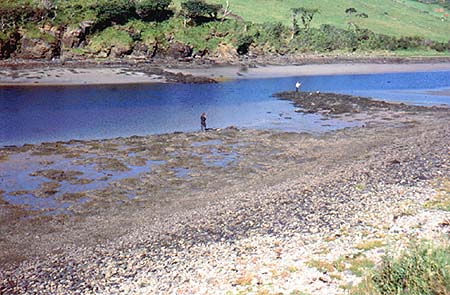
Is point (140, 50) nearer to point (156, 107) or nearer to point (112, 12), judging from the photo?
point (112, 12)

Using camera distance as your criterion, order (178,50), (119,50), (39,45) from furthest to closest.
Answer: (178,50), (119,50), (39,45)

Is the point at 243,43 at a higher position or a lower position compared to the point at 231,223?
higher

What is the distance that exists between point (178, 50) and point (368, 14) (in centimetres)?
6259

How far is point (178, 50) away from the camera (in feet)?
247

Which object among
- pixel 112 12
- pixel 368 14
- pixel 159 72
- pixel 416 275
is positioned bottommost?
pixel 159 72

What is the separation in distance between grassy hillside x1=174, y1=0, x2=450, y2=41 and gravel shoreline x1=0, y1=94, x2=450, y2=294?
7610 cm

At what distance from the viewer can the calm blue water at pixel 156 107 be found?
32531mm

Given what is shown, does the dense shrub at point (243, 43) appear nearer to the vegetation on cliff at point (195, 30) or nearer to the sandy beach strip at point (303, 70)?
the vegetation on cliff at point (195, 30)

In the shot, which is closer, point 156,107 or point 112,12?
point 156,107

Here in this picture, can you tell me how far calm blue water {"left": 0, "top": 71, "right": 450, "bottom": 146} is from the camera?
107ft

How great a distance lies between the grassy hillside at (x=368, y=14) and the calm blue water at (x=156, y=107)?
44.3 metres

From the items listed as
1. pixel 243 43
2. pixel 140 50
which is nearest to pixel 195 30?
pixel 243 43

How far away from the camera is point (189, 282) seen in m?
11.4

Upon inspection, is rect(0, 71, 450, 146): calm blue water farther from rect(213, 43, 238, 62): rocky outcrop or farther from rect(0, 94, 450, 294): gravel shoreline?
rect(213, 43, 238, 62): rocky outcrop
